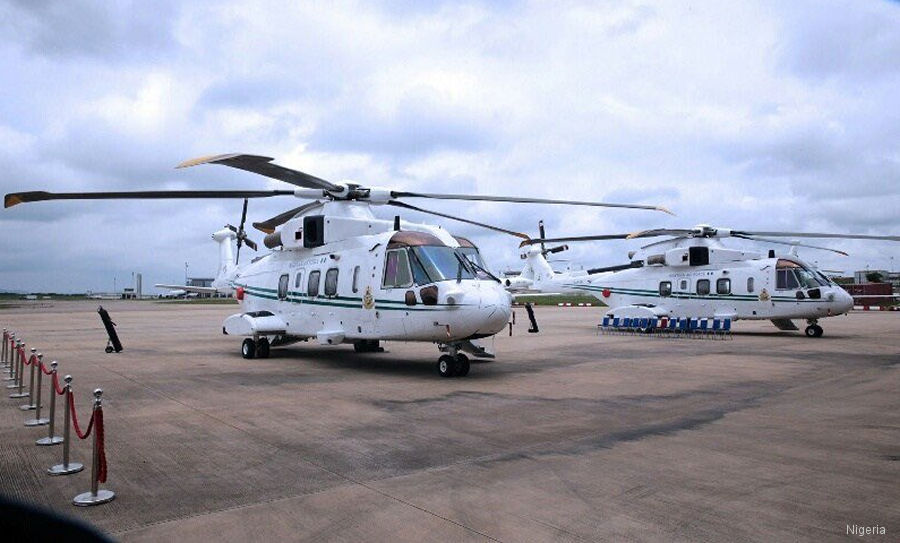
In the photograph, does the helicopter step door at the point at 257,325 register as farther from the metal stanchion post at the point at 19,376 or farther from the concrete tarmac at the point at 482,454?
the metal stanchion post at the point at 19,376

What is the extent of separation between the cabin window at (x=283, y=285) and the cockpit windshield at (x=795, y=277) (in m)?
16.2

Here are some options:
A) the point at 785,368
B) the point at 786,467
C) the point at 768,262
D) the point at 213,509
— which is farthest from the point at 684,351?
the point at 213,509

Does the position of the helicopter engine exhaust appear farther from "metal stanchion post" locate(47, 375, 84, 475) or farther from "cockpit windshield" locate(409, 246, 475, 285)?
"metal stanchion post" locate(47, 375, 84, 475)

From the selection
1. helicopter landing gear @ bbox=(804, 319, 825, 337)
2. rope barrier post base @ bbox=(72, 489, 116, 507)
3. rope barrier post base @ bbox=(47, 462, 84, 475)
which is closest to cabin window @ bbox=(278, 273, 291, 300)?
rope barrier post base @ bbox=(47, 462, 84, 475)

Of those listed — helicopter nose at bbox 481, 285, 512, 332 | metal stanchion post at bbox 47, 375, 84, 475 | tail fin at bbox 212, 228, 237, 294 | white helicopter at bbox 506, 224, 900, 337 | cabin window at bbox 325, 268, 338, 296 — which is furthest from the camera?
white helicopter at bbox 506, 224, 900, 337

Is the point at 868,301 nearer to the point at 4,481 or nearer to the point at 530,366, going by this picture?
the point at 530,366

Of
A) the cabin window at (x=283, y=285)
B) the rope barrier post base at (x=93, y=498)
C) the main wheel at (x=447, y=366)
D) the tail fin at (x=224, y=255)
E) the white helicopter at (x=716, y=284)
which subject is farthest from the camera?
the white helicopter at (x=716, y=284)

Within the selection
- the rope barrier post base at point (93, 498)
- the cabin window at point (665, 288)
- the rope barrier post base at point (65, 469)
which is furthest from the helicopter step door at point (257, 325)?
the cabin window at point (665, 288)

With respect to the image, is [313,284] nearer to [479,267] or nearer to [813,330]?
[479,267]

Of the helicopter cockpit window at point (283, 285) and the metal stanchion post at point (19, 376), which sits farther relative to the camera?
the helicopter cockpit window at point (283, 285)

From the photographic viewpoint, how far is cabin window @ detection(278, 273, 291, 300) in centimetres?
1550

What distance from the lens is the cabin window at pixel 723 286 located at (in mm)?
22797

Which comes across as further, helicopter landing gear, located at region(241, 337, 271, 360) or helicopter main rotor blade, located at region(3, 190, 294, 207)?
helicopter landing gear, located at region(241, 337, 271, 360)

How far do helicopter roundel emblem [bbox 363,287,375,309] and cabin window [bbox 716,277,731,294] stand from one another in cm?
1488
